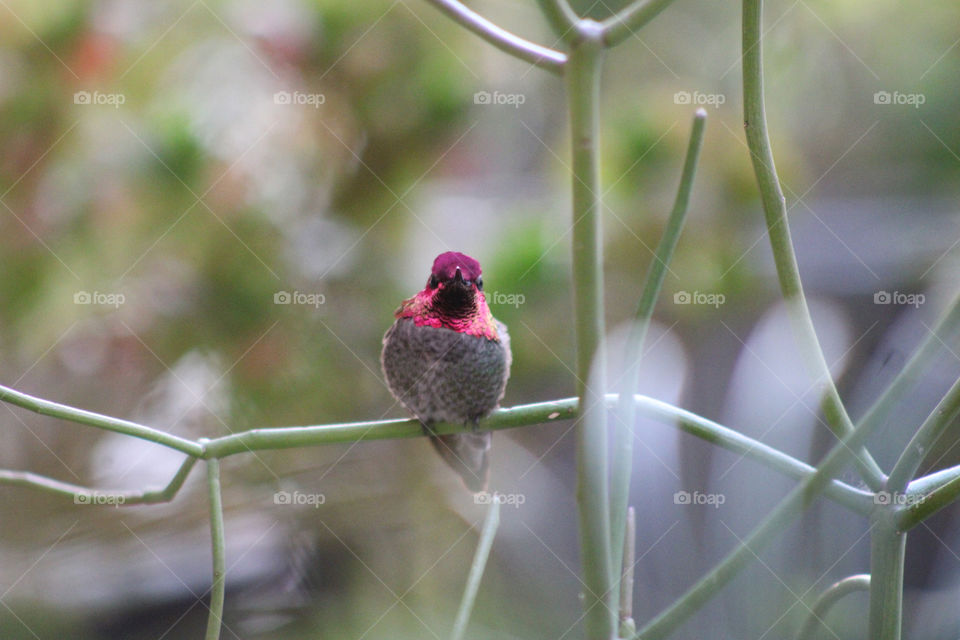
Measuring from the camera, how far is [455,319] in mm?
925

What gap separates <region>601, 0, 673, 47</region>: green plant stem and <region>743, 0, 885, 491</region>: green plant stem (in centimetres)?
8

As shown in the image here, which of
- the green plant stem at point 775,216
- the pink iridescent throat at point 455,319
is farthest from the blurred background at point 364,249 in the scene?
the green plant stem at point 775,216

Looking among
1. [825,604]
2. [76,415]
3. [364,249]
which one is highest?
[364,249]

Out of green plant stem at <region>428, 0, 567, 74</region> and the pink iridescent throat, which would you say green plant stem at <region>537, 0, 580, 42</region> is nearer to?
green plant stem at <region>428, 0, 567, 74</region>

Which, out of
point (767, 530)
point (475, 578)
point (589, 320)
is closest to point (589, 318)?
point (589, 320)

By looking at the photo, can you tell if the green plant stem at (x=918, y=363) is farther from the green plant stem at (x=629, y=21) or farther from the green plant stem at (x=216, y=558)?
the green plant stem at (x=216, y=558)

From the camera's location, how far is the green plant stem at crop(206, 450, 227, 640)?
19.1 inches

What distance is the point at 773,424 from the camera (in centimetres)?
86

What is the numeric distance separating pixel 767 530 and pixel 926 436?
12 centimetres

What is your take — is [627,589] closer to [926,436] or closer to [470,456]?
[926,436]

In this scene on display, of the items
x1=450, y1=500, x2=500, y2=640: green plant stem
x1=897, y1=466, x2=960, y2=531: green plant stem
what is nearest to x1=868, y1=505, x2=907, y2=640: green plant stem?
x1=897, y1=466, x2=960, y2=531: green plant stem

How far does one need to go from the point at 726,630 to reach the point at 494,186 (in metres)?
0.69

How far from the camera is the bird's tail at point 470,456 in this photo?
105 cm

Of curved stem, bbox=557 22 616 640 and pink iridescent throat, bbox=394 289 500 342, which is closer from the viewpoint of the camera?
curved stem, bbox=557 22 616 640
